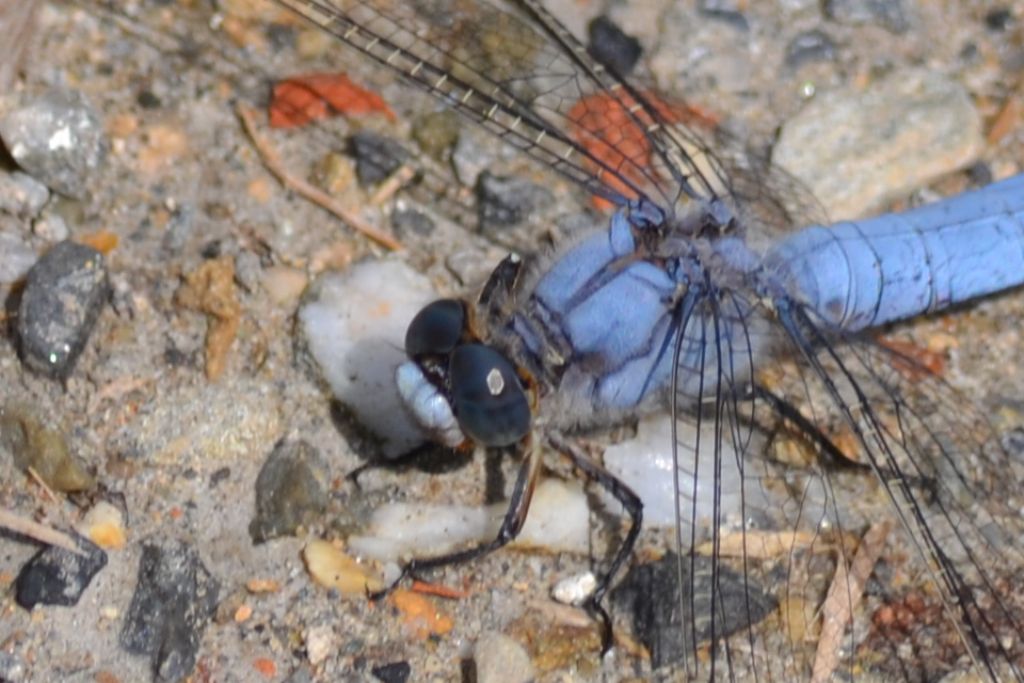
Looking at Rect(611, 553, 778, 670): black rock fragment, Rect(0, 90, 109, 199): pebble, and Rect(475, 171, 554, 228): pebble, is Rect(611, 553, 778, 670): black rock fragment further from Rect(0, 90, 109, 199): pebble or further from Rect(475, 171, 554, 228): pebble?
Rect(0, 90, 109, 199): pebble

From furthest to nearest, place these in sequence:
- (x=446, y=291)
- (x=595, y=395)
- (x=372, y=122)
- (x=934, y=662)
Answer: (x=372, y=122)
(x=446, y=291)
(x=595, y=395)
(x=934, y=662)

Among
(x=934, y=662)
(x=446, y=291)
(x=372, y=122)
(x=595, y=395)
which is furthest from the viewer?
(x=372, y=122)

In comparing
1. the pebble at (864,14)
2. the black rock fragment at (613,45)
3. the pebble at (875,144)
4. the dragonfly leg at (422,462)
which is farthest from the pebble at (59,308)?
the pebble at (864,14)

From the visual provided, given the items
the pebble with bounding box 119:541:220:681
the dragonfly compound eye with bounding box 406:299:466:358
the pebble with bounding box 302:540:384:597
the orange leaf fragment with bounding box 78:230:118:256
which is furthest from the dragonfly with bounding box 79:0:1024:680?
the orange leaf fragment with bounding box 78:230:118:256

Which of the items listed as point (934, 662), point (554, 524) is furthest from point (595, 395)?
point (934, 662)

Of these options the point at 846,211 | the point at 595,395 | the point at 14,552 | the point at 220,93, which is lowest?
the point at 14,552

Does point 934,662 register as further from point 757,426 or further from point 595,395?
point 595,395

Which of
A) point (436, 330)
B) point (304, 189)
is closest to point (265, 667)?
point (436, 330)
